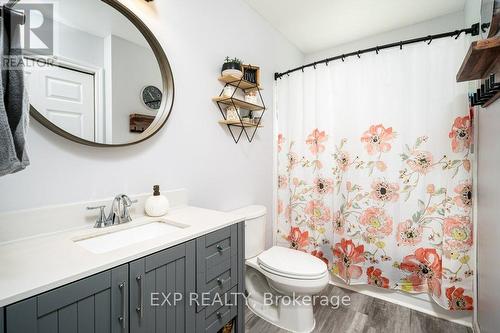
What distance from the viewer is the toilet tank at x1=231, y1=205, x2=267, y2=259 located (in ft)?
5.92

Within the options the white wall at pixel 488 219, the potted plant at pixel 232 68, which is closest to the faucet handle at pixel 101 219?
the potted plant at pixel 232 68

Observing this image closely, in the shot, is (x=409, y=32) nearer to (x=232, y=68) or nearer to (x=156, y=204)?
→ (x=232, y=68)

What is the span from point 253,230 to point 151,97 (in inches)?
45.6

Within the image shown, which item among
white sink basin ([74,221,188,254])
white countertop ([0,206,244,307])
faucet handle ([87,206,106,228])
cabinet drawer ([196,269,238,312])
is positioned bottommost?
cabinet drawer ([196,269,238,312])

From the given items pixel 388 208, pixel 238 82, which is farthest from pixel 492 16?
pixel 238 82

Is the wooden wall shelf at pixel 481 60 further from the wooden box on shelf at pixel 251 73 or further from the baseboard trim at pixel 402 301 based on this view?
the baseboard trim at pixel 402 301

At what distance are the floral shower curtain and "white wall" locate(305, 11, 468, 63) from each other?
75cm

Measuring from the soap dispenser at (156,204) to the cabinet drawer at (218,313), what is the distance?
0.53 metres

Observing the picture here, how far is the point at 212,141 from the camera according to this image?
69.6 inches

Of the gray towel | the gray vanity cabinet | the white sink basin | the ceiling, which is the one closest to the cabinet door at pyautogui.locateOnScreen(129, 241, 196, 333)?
the gray vanity cabinet

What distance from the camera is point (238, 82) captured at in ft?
6.07

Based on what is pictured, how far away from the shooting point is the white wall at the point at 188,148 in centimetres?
102

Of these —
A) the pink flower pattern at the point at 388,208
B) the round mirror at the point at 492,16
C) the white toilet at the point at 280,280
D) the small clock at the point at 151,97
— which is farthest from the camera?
the pink flower pattern at the point at 388,208

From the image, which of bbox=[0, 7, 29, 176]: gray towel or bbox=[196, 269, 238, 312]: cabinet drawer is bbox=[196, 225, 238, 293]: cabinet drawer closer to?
bbox=[196, 269, 238, 312]: cabinet drawer
